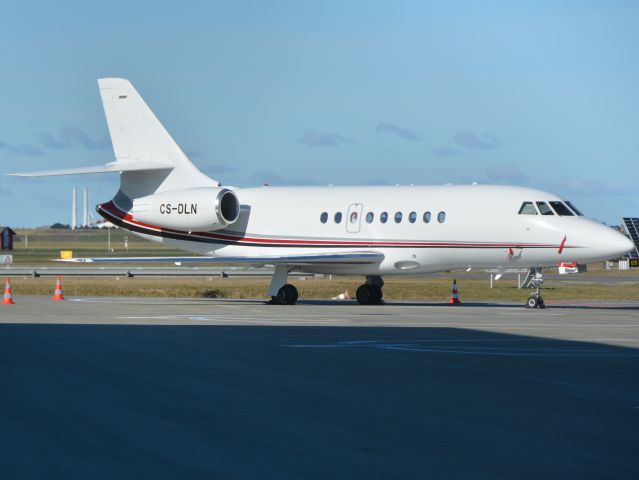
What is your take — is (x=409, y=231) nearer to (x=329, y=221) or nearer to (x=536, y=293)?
(x=329, y=221)

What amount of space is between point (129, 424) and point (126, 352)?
689 centimetres

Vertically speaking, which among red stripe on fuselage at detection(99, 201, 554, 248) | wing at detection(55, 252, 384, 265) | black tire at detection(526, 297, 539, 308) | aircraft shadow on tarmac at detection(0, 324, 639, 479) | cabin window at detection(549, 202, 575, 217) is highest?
cabin window at detection(549, 202, 575, 217)

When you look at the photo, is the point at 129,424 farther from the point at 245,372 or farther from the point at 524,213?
the point at 524,213

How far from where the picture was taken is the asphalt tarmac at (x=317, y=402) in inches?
327

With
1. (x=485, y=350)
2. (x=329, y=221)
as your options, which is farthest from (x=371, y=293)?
(x=485, y=350)

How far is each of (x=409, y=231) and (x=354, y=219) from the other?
1871mm

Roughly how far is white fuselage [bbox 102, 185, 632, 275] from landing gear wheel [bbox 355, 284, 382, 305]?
3.88 feet

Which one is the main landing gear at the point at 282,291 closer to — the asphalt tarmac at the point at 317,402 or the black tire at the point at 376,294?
the black tire at the point at 376,294

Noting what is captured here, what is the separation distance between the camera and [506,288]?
4375 cm

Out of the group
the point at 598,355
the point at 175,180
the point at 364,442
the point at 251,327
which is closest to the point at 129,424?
the point at 364,442

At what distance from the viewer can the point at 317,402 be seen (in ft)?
37.6

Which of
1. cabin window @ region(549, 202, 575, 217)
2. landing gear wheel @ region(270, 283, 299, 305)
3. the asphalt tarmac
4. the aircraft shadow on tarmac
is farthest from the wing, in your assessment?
the aircraft shadow on tarmac

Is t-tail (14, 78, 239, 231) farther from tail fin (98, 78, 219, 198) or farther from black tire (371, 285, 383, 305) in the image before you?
black tire (371, 285, 383, 305)

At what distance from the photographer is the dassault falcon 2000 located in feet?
98.3
